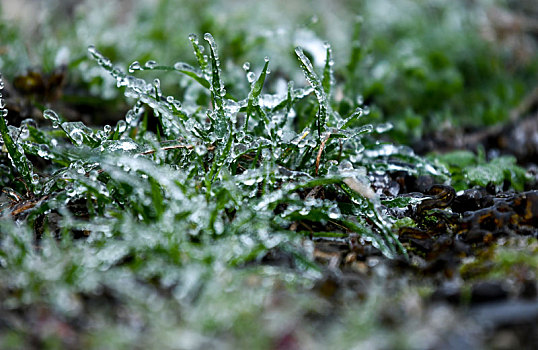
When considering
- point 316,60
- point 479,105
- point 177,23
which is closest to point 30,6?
point 177,23

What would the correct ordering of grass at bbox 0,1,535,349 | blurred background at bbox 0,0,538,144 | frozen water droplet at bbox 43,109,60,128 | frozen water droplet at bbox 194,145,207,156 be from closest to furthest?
grass at bbox 0,1,535,349 → frozen water droplet at bbox 194,145,207,156 → frozen water droplet at bbox 43,109,60,128 → blurred background at bbox 0,0,538,144

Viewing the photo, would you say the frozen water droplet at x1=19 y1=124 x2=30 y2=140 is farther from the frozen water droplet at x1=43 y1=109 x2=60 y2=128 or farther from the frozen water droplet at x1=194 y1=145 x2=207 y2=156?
the frozen water droplet at x1=194 y1=145 x2=207 y2=156

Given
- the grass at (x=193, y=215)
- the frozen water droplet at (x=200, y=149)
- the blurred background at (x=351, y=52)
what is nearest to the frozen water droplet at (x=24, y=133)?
the grass at (x=193, y=215)

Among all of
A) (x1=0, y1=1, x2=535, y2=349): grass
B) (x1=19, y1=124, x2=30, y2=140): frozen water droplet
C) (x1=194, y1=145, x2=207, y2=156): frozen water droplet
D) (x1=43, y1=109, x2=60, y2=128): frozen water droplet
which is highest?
(x1=43, y1=109, x2=60, y2=128): frozen water droplet

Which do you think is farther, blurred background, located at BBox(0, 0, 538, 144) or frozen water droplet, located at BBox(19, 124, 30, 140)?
blurred background, located at BBox(0, 0, 538, 144)

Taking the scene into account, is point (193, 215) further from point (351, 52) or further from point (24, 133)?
point (351, 52)

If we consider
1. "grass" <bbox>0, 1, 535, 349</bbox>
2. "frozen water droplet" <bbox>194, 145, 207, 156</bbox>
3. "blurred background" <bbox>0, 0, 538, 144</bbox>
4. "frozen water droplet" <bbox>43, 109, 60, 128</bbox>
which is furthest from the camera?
"blurred background" <bbox>0, 0, 538, 144</bbox>

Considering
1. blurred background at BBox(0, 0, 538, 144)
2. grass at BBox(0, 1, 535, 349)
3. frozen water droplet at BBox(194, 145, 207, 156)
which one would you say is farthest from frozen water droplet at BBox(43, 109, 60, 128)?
blurred background at BBox(0, 0, 538, 144)

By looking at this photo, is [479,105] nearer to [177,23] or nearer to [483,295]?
[177,23]

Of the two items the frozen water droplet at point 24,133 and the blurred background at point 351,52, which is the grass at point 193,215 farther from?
the blurred background at point 351,52

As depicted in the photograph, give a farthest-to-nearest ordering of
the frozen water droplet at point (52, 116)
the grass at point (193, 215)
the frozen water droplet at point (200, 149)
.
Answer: the frozen water droplet at point (52, 116), the frozen water droplet at point (200, 149), the grass at point (193, 215)

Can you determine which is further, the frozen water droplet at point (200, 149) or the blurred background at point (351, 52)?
the blurred background at point (351, 52)
